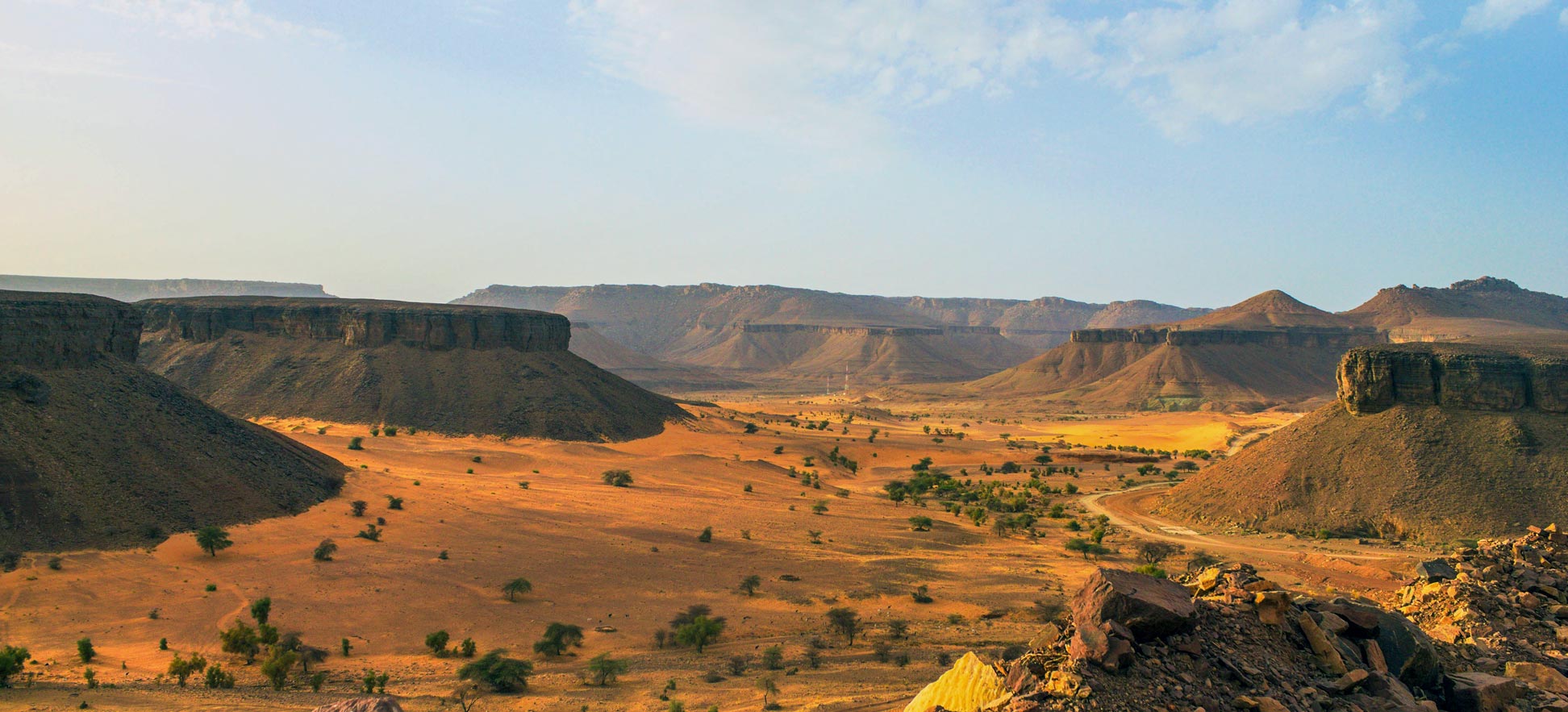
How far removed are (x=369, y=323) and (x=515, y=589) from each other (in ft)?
176

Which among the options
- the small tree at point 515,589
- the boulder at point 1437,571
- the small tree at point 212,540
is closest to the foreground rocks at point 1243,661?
the boulder at point 1437,571

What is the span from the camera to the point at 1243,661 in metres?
8.68

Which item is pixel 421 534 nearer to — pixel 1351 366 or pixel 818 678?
pixel 818 678

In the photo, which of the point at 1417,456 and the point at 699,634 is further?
the point at 1417,456

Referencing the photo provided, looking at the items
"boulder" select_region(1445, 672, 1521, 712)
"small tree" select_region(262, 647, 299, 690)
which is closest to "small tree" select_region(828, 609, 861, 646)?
"small tree" select_region(262, 647, 299, 690)

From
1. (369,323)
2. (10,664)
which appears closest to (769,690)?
A: (10,664)

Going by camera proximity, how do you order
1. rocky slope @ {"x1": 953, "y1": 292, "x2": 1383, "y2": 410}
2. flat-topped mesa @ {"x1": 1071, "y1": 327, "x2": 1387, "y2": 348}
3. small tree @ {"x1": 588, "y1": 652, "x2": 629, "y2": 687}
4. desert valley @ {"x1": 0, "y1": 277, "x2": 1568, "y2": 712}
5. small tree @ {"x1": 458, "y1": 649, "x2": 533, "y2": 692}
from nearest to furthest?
desert valley @ {"x1": 0, "y1": 277, "x2": 1568, "y2": 712} → small tree @ {"x1": 458, "y1": 649, "x2": 533, "y2": 692} → small tree @ {"x1": 588, "y1": 652, "x2": 629, "y2": 687} → rocky slope @ {"x1": 953, "y1": 292, "x2": 1383, "y2": 410} → flat-topped mesa @ {"x1": 1071, "y1": 327, "x2": 1387, "y2": 348}

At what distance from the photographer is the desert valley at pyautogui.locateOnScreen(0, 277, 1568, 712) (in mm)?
10250

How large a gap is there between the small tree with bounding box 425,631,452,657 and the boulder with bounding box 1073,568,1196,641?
52.4 ft

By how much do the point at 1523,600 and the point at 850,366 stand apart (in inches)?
6883

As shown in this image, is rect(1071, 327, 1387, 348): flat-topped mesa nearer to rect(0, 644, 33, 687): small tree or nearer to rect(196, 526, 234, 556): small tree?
rect(196, 526, 234, 556): small tree

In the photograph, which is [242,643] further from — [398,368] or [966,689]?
[398,368]

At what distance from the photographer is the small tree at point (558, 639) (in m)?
20.0

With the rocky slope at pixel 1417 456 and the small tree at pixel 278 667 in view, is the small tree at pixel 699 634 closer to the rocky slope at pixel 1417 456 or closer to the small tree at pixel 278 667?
the small tree at pixel 278 667
